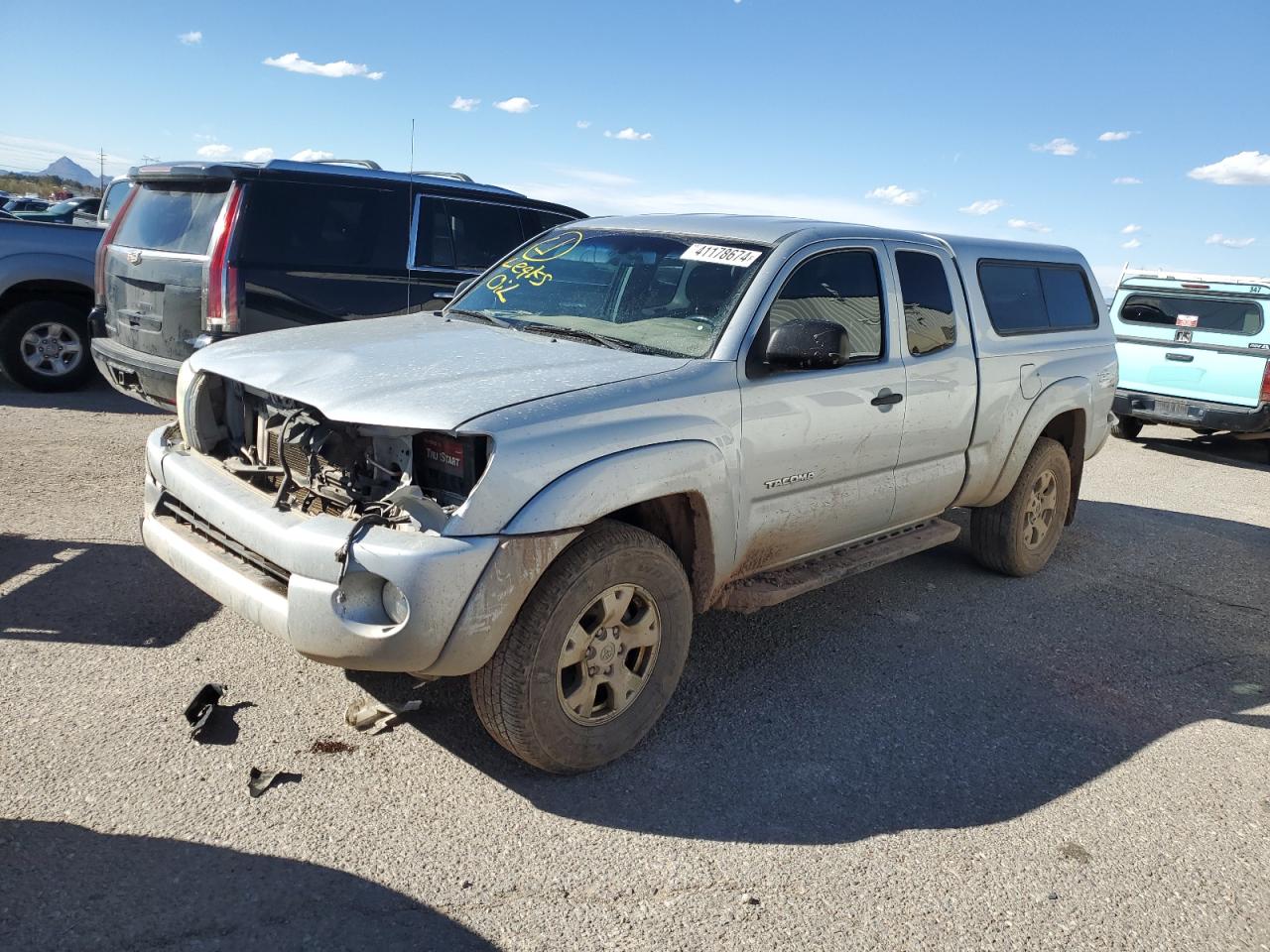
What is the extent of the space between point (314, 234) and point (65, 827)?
4.57m

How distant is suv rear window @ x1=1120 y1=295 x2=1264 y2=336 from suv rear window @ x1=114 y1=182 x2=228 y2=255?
33.0 feet

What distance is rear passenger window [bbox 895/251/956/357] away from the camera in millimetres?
4672

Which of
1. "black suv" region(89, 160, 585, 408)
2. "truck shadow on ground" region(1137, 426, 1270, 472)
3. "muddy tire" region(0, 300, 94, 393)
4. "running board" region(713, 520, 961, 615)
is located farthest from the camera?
"truck shadow on ground" region(1137, 426, 1270, 472)

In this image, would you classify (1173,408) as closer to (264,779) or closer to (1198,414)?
(1198,414)

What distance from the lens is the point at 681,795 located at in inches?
131

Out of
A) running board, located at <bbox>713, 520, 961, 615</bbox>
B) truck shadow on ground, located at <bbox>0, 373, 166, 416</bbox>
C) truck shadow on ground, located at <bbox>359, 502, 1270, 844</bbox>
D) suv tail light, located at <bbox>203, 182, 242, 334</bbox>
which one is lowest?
truck shadow on ground, located at <bbox>0, 373, 166, 416</bbox>

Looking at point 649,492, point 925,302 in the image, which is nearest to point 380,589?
point 649,492

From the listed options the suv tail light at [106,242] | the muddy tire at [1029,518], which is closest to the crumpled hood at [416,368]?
the muddy tire at [1029,518]

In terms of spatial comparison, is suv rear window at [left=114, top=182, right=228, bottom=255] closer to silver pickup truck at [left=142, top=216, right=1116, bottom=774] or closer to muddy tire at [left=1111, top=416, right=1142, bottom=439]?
silver pickup truck at [left=142, top=216, right=1116, bottom=774]

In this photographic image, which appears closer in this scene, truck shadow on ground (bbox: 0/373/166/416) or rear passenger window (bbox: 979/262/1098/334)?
rear passenger window (bbox: 979/262/1098/334)

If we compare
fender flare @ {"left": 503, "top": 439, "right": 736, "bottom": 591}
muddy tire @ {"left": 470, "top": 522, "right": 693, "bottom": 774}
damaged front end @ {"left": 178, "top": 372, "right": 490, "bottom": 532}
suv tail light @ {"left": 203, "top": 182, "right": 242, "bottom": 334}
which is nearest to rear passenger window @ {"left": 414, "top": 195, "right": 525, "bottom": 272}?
suv tail light @ {"left": 203, "top": 182, "right": 242, "bottom": 334}

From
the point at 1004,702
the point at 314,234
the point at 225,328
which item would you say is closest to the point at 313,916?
the point at 1004,702

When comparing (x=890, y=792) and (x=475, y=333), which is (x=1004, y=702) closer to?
(x=890, y=792)

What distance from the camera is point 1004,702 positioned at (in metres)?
4.27
